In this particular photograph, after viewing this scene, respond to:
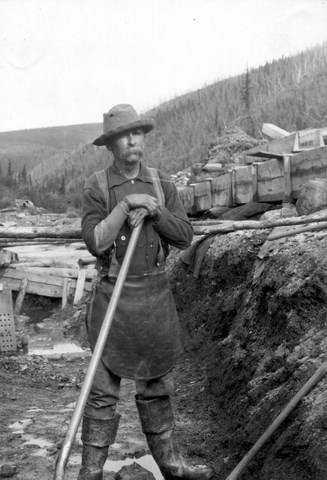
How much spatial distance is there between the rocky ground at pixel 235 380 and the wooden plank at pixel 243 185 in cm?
213

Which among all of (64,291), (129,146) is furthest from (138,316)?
(64,291)

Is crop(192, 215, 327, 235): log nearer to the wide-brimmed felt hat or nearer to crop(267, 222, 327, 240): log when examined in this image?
crop(267, 222, 327, 240): log

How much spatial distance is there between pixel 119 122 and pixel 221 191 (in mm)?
7433

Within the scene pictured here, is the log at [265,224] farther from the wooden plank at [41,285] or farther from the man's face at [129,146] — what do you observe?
the wooden plank at [41,285]

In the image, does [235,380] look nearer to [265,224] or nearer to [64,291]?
[265,224]

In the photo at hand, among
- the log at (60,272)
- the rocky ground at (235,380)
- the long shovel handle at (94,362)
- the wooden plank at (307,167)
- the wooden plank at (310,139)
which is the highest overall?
the wooden plank at (310,139)

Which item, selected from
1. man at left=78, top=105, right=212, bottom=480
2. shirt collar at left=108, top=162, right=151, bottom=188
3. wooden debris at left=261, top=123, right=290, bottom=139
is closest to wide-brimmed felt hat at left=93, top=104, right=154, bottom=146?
man at left=78, top=105, right=212, bottom=480

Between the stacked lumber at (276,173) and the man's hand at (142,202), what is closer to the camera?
the man's hand at (142,202)

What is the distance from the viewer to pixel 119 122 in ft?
11.4

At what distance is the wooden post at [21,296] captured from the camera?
1262cm

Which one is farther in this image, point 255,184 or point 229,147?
point 229,147

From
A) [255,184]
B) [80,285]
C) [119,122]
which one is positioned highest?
[119,122]

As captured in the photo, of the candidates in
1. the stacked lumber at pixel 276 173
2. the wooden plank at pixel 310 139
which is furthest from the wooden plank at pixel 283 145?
the wooden plank at pixel 310 139

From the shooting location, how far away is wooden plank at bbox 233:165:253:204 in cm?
969
